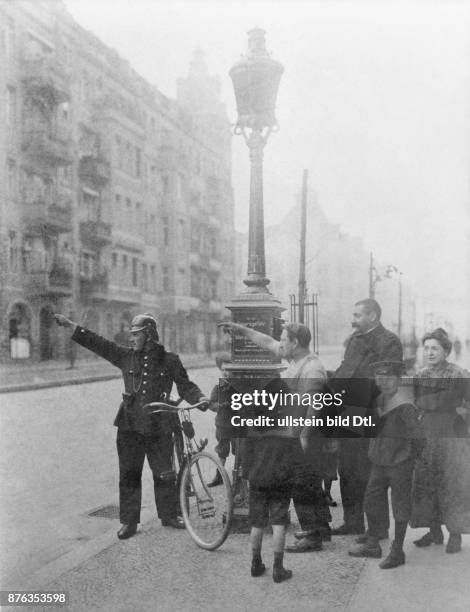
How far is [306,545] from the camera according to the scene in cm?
446

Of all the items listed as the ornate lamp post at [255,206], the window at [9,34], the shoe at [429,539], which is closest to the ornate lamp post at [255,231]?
the ornate lamp post at [255,206]

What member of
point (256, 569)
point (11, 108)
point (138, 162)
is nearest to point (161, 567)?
point (256, 569)

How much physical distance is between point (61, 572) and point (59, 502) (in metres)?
1.95

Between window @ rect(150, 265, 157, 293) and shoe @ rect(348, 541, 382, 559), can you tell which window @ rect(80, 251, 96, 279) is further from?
shoe @ rect(348, 541, 382, 559)

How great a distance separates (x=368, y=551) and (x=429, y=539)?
19.6 inches

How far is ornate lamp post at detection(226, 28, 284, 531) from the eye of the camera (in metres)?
5.02

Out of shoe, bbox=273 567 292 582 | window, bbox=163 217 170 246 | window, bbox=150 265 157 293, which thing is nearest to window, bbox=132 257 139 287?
window, bbox=150 265 157 293

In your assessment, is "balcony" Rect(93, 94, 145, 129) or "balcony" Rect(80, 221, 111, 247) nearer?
"balcony" Rect(93, 94, 145, 129)

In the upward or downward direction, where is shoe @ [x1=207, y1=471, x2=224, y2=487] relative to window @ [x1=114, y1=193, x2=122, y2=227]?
downward

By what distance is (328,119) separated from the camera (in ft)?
17.7

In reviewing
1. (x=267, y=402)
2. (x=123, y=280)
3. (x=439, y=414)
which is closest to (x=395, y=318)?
(x=439, y=414)

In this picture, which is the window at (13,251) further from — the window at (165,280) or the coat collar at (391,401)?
the coat collar at (391,401)

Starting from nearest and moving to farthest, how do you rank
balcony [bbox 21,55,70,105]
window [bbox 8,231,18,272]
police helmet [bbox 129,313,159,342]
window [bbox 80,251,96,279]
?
police helmet [bbox 129,313,159,342] < window [bbox 8,231,18,272] < balcony [bbox 21,55,70,105] < window [bbox 80,251,96,279]

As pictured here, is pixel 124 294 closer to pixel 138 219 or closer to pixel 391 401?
pixel 138 219
